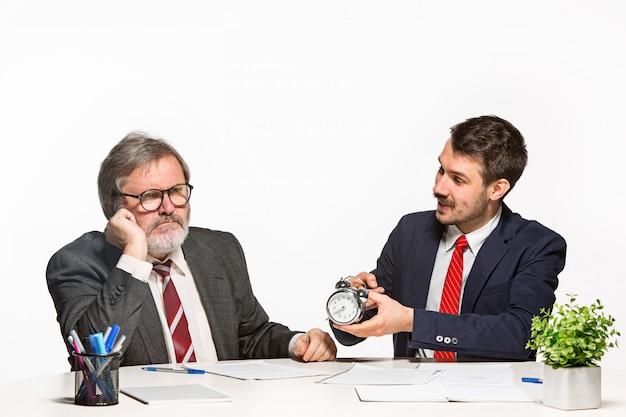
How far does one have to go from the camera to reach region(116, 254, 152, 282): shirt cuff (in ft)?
11.8

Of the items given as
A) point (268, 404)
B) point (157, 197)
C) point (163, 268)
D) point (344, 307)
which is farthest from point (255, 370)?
point (157, 197)

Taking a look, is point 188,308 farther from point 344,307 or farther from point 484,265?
point 484,265

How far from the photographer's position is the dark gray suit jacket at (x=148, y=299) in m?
3.54

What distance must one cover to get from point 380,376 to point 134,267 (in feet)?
3.69

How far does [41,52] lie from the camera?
5.54 meters

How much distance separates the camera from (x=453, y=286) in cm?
407

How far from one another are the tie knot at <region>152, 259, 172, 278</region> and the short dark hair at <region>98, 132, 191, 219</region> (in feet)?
1.05

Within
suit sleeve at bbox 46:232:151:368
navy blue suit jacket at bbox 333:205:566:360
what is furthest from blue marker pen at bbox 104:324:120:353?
navy blue suit jacket at bbox 333:205:566:360

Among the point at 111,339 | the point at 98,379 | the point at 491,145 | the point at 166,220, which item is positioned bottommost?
the point at 98,379

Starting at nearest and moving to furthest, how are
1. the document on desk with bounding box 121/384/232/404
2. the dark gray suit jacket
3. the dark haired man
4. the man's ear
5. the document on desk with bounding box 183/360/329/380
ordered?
the document on desk with bounding box 121/384/232/404
the document on desk with bounding box 183/360/329/380
the dark gray suit jacket
the dark haired man
the man's ear

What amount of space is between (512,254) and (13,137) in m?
3.10

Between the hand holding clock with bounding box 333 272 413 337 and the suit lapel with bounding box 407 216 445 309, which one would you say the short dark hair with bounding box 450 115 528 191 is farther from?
the hand holding clock with bounding box 333 272 413 337

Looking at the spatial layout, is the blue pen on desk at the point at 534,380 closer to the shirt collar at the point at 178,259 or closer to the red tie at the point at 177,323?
the red tie at the point at 177,323

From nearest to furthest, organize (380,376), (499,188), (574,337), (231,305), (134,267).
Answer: (574,337), (380,376), (134,267), (231,305), (499,188)
